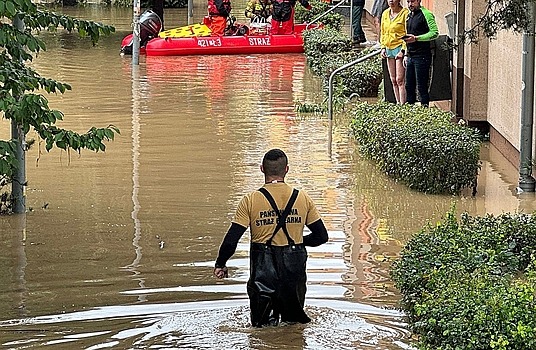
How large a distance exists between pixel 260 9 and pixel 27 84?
22203mm

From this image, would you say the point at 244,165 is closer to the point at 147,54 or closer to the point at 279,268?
the point at 279,268

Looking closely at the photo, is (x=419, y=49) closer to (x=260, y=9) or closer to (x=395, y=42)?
(x=395, y=42)

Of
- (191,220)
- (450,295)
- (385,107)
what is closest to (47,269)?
(191,220)

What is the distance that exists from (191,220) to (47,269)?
2.15 metres

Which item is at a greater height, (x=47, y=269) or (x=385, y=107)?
(x=385, y=107)

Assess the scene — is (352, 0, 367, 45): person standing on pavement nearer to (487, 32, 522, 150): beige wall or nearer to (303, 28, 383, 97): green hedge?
(303, 28, 383, 97): green hedge

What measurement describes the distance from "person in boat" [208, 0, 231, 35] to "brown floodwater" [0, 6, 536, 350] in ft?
26.6

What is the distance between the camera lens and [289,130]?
17.9 metres

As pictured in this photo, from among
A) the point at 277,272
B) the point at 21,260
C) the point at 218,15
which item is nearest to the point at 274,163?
the point at 277,272

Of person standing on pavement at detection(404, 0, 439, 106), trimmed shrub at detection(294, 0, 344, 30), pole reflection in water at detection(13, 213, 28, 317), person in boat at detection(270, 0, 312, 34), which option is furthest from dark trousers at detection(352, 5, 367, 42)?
pole reflection in water at detection(13, 213, 28, 317)

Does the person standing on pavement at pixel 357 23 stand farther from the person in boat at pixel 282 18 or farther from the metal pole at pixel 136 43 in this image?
the metal pole at pixel 136 43

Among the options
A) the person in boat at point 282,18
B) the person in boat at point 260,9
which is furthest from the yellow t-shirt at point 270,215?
the person in boat at point 260,9

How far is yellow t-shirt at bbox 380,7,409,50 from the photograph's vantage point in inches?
680

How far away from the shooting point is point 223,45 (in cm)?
2920
